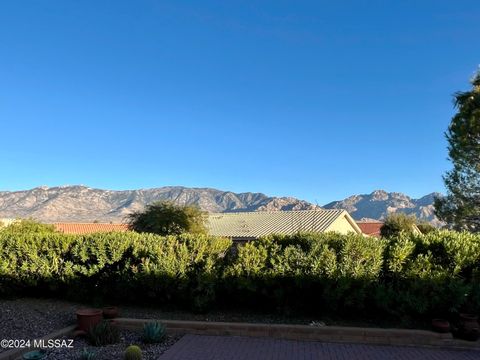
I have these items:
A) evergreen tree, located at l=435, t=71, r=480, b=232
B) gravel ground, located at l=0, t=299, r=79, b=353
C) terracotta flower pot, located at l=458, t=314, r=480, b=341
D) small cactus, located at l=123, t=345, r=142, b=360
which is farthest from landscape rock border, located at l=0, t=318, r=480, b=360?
evergreen tree, located at l=435, t=71, r=480, b=232

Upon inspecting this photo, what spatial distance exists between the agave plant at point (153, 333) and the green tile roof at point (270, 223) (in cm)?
2226

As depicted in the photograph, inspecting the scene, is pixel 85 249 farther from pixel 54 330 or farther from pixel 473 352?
pixel 473 352

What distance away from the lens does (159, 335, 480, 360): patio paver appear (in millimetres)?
7711

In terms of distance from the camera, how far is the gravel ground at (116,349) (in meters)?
7.18

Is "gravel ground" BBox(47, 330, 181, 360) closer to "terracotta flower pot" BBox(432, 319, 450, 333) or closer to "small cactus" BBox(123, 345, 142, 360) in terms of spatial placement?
"small cactus" BBox(123, 345, 142, 360)

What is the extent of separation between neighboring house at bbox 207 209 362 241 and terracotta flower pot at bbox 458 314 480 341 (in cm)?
2135

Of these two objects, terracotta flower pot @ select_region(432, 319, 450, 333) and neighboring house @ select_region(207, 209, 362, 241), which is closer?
terracotta flower pot @ select_region(432, 319, 450, 333)

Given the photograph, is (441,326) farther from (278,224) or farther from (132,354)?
(278,224)

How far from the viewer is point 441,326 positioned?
8.74m

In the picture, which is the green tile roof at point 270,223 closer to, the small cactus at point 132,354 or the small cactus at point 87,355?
the small cactus at point 132,354

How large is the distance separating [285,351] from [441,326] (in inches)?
130

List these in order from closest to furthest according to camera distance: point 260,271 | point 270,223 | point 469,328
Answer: point 469,328, point 260,271, point 270,223

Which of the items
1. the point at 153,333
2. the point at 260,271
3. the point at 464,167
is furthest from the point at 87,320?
the point at 464,167

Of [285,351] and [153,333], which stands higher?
[153,333]
